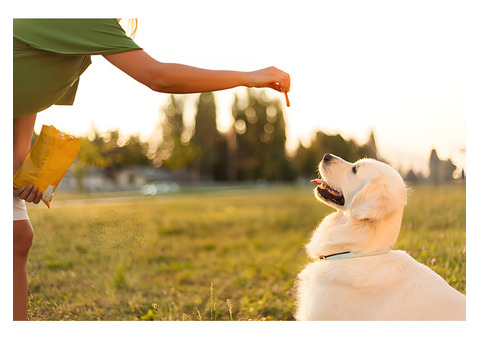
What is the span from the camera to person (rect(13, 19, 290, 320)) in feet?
7.38

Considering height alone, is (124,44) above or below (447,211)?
above

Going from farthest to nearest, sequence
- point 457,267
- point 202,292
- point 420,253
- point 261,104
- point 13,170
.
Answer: point 261,104, point 202,292, point 420,253, point 457,267, point 13,170

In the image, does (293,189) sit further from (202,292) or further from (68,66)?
(68,66)

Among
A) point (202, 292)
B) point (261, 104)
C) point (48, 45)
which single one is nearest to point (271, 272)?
point (202, 292)

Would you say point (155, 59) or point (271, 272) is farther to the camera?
point (271, 272)

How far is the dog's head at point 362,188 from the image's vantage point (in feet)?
7.82

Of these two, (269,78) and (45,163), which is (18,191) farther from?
(269,78)

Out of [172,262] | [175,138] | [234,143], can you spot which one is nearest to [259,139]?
[234,143]

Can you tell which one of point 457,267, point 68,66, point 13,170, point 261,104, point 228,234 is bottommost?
point 228,234

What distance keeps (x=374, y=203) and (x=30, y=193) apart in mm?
1894

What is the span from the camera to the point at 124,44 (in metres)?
2.26

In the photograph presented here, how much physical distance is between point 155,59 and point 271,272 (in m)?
3.76

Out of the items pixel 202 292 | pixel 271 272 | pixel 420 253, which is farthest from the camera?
pixel 271 272

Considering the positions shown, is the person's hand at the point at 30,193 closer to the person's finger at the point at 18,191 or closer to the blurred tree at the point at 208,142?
the person's finger at the point at 18,191
